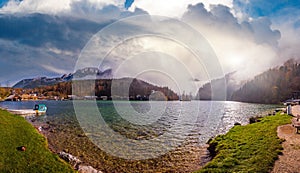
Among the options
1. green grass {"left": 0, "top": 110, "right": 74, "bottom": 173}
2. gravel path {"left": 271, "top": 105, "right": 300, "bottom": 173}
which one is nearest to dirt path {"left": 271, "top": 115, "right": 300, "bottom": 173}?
gravel path {"left": 271, "top": 105, "right": 300, "bottom": 173}

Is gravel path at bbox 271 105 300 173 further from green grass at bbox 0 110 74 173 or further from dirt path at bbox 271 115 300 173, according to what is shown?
green grass at bbox 0 110 74 173

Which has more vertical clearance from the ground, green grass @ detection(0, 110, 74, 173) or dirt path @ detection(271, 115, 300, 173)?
dirt path @ detection(271, 115, 300, 173)

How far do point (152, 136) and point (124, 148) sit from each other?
823cm

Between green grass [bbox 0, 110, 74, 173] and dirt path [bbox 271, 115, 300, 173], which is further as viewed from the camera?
green grass [bbox 0, 110, 74, 173]

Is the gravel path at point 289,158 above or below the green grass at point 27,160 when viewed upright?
above

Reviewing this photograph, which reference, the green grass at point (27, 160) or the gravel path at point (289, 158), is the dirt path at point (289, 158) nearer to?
the gravel path at point (289, 158)

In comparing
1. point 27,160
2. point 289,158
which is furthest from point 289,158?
point 27,160

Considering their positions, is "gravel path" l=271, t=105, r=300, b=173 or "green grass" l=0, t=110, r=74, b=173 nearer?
"gravel path" l=271, t=105, r=300, b=173

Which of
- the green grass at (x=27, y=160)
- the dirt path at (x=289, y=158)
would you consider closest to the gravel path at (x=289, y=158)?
the dirt path at (x=289, y=158)

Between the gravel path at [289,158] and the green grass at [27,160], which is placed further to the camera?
the green grass at [27,160]

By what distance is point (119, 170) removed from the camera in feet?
58.7

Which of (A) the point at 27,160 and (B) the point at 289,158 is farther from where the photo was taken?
(A) the point at 27,160

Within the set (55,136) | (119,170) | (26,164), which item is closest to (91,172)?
(119,170)

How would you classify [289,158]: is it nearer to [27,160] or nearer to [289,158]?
[289,158]
